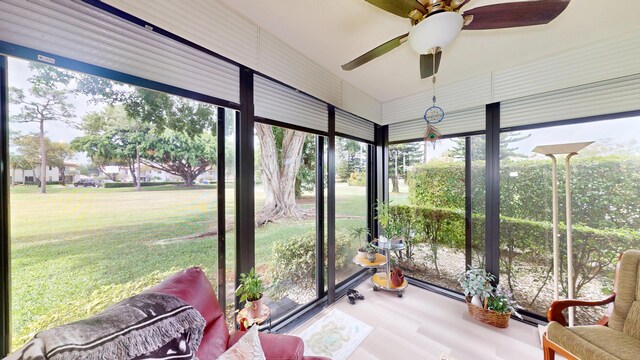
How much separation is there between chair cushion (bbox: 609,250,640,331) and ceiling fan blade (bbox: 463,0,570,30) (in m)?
1.84

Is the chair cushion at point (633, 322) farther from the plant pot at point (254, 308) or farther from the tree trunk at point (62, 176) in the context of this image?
the tree trunk at point (62, 176)

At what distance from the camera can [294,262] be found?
88.9 inches

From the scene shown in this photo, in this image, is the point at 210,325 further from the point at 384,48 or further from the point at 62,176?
the point at 384,48

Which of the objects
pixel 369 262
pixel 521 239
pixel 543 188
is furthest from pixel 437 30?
pixel 521 239

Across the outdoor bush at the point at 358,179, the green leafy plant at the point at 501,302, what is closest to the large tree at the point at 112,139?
the outdoor bush at the point at 358,179

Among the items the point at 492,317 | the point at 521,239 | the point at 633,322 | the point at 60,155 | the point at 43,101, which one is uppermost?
the point at 43,101

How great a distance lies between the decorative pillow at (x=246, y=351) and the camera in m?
0.94

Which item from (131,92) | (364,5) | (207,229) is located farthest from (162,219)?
(364,5)

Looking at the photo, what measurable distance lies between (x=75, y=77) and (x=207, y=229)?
110 centimetres

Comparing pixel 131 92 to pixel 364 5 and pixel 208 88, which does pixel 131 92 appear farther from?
pixel 364 5

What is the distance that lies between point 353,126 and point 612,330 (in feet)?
9.02

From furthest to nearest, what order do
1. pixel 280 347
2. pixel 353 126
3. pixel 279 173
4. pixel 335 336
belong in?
pixel 353 126, pixel 279 173, pixel 335 336, pixel 280 347

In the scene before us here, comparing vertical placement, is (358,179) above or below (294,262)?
above

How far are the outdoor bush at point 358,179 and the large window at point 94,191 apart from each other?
188 centimetres
